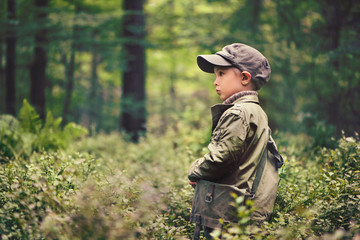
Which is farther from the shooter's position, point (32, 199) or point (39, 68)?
point (39, 68)

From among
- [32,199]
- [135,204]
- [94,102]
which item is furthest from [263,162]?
[94,102]

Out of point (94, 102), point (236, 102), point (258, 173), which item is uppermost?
point (236, 102)

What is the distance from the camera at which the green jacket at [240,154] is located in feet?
9.23

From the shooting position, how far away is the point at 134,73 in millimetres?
11461

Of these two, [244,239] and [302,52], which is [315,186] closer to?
[244,239]

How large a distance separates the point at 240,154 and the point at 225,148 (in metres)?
0.18

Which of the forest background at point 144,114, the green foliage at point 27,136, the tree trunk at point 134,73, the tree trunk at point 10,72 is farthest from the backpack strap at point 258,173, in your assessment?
the tree trunk at point 134,73

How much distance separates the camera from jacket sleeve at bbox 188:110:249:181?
2799 millimetres

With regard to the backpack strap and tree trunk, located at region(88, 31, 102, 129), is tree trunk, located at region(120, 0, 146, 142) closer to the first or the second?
Answer: tree trunk, located at region(88, 31, 102, 129)

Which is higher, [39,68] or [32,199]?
[39,68]

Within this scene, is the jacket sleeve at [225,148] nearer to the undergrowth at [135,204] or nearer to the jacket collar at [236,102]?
the jacket collar at [236,102]

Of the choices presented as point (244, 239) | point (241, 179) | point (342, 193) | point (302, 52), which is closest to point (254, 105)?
point (241, 179)

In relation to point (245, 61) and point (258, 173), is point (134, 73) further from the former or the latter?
point (258, 173)

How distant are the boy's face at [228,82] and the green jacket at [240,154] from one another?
0.14 metres
